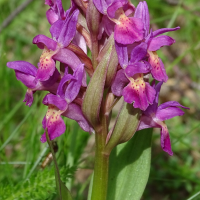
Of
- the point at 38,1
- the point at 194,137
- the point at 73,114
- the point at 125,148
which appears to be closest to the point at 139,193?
the point at 125,148

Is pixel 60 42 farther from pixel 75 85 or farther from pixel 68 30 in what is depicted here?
pixel 75 85

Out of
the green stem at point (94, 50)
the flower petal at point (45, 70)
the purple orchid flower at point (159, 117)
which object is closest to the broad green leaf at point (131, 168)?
the purple orchid flower at point (159, 117)

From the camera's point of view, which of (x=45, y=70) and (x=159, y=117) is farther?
(x=159, y=117)


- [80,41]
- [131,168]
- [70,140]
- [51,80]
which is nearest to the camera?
[51,80]

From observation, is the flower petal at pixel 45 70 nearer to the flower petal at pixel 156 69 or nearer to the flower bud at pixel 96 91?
the flower bud at pixel 96 91

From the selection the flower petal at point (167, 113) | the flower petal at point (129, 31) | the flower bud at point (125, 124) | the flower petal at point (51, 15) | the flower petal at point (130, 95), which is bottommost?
the flower petal at point (167, 113)

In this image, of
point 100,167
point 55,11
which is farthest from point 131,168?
point 55,11

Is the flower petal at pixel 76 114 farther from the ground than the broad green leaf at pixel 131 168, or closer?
farther from the ground
